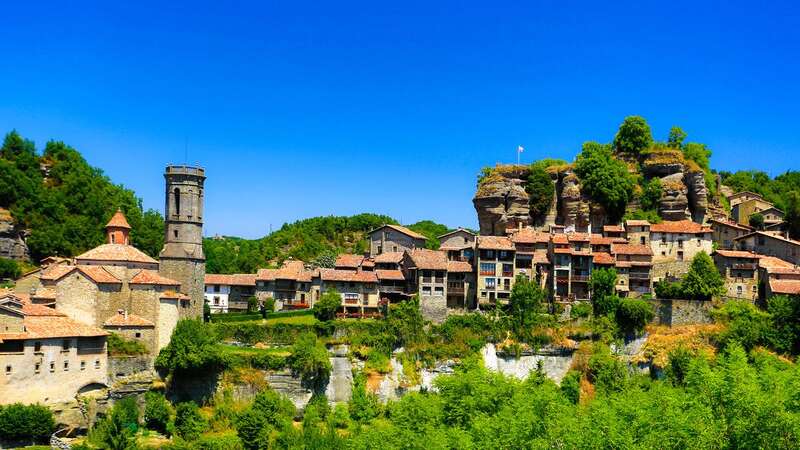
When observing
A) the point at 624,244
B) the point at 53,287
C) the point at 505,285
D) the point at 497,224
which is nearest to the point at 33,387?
the point at 53,287

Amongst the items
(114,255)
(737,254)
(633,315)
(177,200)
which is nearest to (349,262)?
(177,200)

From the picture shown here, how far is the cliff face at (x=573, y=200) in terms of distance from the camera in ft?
242

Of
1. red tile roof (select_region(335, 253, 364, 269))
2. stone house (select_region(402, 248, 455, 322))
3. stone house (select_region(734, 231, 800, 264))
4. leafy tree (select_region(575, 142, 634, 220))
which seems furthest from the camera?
leafy tree (select_region(575, 142, 634, 220))

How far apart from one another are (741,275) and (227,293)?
156 feet

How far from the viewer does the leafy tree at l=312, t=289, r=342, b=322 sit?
61.3 metres

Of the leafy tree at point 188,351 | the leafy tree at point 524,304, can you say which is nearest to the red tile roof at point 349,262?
the leafy tree at point 524,304

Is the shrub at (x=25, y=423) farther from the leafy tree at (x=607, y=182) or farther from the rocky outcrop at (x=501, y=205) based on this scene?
the leafy tree at (x=607, y=182)

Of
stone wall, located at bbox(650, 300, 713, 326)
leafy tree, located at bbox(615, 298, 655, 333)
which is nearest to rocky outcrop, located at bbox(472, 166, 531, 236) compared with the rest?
leafy tree, located at bbox(615, 298, 655, 333)

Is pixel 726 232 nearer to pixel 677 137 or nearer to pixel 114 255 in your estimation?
pixel 677 137

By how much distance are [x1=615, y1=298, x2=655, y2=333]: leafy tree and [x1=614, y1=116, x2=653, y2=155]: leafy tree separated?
2401 cm

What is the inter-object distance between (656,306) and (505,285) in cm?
1275

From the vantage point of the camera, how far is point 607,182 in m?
73.4

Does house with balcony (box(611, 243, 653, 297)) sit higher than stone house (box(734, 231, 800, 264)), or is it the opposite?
stone house (box(734, 231, 800, 264))

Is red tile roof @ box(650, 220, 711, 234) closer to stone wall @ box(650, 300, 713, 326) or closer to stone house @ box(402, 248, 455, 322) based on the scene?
stone wall @ box(650, 300, 713, 326)
